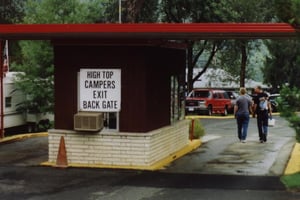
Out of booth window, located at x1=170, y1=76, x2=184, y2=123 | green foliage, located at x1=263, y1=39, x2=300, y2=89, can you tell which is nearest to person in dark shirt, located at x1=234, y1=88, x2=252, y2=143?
booth window, located at x1=170, y1=76, x2=184, y2=123

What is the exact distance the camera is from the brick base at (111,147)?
1376cm

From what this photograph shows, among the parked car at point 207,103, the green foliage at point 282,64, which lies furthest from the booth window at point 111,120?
the green foliage at point 282,64

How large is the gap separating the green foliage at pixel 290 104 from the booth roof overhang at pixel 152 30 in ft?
7.06

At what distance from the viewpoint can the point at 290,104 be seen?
10.1 metres

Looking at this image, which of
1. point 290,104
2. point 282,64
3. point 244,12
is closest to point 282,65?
point 282,64

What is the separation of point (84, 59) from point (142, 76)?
1.43 meters

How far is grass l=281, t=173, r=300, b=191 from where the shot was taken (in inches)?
448

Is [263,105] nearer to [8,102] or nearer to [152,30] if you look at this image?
[152,30]

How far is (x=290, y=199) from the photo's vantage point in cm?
1052

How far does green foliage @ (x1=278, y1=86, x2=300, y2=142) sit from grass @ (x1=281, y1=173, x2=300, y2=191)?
156cm

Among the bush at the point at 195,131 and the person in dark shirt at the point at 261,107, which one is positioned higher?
the person in dark shirt at the point at 261,107

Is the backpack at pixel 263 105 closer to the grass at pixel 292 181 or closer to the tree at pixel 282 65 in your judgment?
the grass at pixel 292 181

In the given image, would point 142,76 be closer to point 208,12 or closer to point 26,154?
point 26,154

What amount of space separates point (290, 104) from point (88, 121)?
5213mm
